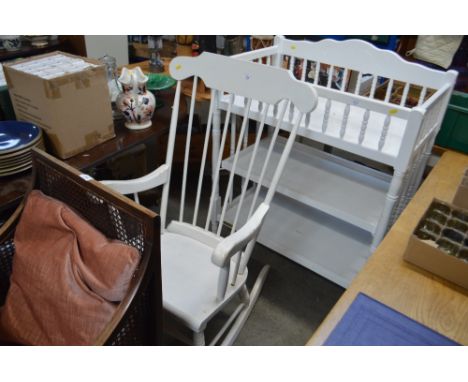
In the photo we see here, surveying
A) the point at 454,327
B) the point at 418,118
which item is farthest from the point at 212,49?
Result: the point at 454,327

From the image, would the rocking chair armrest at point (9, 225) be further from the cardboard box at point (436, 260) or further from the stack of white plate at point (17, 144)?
the cardboard box at point (436, 260)

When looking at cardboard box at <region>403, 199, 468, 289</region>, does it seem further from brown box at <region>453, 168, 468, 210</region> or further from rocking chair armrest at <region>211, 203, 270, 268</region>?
rocking chair armrest at <region>211, 203, 270, 268</region>

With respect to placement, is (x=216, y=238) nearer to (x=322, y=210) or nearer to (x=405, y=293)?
(x=322, y=210)

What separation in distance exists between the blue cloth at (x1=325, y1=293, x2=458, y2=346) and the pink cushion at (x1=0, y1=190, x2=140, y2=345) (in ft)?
1.61

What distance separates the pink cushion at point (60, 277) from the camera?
0.83 m

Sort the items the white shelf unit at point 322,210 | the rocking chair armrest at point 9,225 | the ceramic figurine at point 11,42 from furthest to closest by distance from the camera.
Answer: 1. the ceramic figurine at point 11,42
2. the white shelf unit at point 322,210
3. the rocking chair armrest at point 9,225

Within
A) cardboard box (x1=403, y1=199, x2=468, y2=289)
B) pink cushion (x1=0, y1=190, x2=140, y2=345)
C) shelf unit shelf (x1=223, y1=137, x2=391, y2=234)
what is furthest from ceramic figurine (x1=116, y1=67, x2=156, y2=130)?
cardboard box (x1=403, y1=199, x2=468, y2=289)

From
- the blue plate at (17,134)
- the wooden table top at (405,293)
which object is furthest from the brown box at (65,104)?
the wooden table top at (405,293)

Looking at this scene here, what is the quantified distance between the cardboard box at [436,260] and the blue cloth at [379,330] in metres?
Result: 0.17

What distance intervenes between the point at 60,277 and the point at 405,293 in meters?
0.86

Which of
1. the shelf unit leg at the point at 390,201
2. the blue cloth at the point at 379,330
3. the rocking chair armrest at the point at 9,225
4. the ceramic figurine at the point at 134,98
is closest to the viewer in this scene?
the blue cloth at the point at 379,330

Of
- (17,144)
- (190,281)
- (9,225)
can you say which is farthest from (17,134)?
(190,281)

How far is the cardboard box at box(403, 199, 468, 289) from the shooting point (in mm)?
905

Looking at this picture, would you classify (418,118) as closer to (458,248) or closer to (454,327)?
(458,248)
